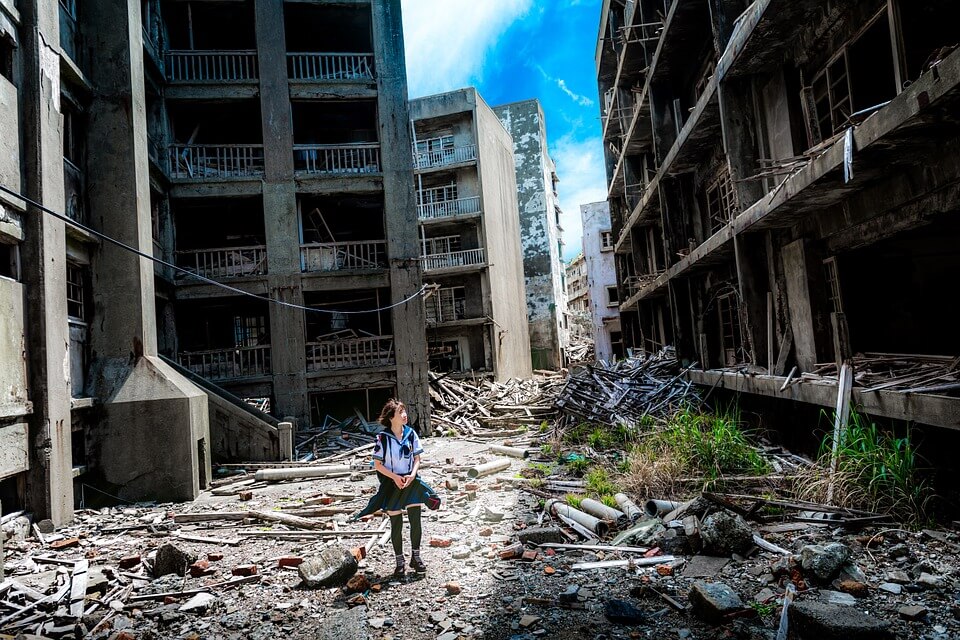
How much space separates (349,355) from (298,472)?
612 cm

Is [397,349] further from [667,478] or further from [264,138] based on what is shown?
[667,478]

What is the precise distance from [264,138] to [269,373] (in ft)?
24.5

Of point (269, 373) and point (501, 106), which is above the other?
point (501, 106)

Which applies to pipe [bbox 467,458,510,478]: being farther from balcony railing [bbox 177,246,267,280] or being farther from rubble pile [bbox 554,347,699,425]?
balcony railing [bbox 177,246,267,280]

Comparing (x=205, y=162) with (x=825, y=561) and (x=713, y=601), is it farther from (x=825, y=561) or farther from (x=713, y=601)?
(x=825, y=561)

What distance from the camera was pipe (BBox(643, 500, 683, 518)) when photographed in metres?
6.54

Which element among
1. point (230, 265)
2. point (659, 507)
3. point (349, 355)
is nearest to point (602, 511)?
point (659, 507)

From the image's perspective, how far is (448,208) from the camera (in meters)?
29.7

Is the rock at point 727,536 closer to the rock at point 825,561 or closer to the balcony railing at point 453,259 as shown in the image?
the rock at point 825,561

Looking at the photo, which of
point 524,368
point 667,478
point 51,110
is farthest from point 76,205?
point 524,368

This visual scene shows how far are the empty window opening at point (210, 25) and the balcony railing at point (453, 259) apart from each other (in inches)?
506

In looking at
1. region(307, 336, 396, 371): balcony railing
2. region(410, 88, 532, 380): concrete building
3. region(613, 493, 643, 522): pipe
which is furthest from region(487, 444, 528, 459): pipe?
region(410, 88, 532, 380): concrete building

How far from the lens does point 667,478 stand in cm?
761

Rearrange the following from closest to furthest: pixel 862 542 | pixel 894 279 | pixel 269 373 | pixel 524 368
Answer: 1. pixel 862 542
2. pixel 894 279
3. pixel 269 373
4. pixel 524 368
